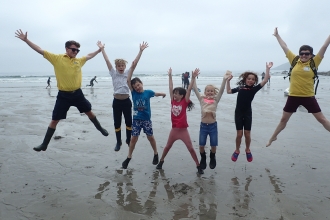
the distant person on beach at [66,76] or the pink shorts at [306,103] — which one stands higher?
the distant person on beach at [66,76]

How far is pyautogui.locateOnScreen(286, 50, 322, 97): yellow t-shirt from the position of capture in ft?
17.3

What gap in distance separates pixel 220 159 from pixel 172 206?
2.28m

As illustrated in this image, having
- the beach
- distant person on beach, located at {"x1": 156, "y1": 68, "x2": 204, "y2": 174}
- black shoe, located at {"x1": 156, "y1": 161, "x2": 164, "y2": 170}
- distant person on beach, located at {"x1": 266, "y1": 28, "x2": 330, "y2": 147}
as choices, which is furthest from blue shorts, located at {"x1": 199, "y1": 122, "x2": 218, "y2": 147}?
distant person on beach, located at {"x1": 266, "y1": 28, "x2": 330, "y2": 147}

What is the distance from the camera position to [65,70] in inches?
214

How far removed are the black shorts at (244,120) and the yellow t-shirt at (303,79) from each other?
1.03 m

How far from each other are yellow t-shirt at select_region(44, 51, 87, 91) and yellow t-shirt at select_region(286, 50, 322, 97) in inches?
175

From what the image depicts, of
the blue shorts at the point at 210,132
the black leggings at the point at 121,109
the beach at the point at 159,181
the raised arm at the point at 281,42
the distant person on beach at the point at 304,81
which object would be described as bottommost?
the beach at the point at 159,181

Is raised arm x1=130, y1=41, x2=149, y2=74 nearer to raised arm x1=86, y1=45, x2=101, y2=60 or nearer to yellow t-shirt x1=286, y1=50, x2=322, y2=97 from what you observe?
raised arm x1=86, y1=45, x2=101, y2=60

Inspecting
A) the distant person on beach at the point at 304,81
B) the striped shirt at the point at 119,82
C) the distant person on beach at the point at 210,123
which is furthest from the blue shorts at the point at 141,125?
the distant person on beach at the point at 304,81

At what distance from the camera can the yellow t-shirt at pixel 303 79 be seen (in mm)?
5262

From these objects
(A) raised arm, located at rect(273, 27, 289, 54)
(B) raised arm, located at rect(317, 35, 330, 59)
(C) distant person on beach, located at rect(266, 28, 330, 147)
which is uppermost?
(A) raised arm, located at rect(273, 27, 289, 54)

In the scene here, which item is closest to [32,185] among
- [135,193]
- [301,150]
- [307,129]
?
[135,193]

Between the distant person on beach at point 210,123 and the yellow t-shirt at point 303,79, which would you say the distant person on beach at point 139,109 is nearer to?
the distant person on beach at point 210,123

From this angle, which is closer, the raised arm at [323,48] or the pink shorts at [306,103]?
the raised arm at [323,48]
